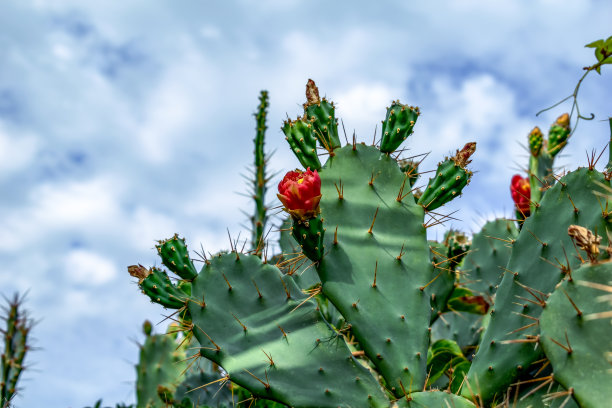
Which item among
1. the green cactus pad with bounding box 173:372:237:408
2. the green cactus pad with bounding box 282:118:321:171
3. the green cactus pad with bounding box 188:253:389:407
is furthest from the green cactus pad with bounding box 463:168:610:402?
the green cactus pad with bounding box 173:372:237:408

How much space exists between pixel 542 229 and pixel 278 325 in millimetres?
919

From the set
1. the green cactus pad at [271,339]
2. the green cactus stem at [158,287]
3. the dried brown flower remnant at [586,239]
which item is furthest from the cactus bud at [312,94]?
the dried brown flower remnant at [586,239]

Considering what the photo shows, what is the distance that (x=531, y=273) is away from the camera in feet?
6.73

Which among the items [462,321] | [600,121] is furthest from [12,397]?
[600,121]

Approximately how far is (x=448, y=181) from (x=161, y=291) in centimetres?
103

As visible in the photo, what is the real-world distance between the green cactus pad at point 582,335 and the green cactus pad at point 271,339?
1.79 feet

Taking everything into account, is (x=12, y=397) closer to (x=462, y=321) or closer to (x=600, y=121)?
(x=462, y=321)

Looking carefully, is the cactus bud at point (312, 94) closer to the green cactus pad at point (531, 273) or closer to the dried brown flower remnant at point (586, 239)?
the green cactus pad at point (531, 273)

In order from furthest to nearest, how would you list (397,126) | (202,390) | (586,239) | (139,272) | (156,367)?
1. (156,367)
2. (202,390)
3. (397,126)
4. (139,272)
5. (586,239)

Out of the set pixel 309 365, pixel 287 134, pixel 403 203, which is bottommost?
pixel 309 365

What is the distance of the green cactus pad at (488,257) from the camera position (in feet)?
9.59

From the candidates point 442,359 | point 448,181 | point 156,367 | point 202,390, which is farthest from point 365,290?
point 156,367

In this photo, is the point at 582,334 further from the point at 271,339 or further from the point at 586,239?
the point at 271,339

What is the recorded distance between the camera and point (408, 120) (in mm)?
2213
